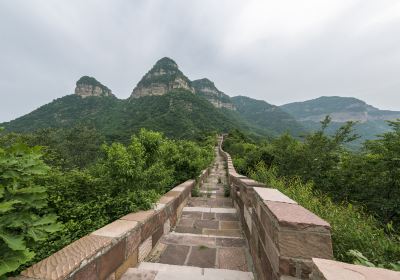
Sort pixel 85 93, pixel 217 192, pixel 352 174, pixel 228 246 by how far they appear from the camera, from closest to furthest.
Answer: pixel 228 246 < pixel 352 174 < pixel 217 192 < pixel 85 93

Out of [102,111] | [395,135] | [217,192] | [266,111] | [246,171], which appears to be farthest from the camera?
[266,111]

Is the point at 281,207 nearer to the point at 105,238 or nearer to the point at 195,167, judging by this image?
the point at 105,238

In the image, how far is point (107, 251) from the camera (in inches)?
74.5

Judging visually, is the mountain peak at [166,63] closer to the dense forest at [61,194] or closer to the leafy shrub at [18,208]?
the dense forest at [61,194]

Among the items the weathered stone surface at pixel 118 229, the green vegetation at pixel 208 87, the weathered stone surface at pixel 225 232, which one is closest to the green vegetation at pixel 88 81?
the green vegetation at pixel 208 87

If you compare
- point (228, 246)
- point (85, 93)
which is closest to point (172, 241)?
point (228, 246)

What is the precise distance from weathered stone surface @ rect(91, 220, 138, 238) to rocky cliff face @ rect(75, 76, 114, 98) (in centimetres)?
11524

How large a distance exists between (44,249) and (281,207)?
7.50 feet

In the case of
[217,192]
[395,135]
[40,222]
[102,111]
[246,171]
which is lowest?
[217,192]

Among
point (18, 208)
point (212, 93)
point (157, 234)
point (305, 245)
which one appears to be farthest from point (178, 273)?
point (212, 93)

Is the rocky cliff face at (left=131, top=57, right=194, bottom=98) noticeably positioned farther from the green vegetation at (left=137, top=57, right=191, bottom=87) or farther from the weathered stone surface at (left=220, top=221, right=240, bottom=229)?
the weathered stone surface at (left=220, top=221, right=240, bottom=229)

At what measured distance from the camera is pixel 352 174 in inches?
280

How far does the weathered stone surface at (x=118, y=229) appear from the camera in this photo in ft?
6.92

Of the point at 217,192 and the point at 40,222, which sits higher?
the point at 40,222
